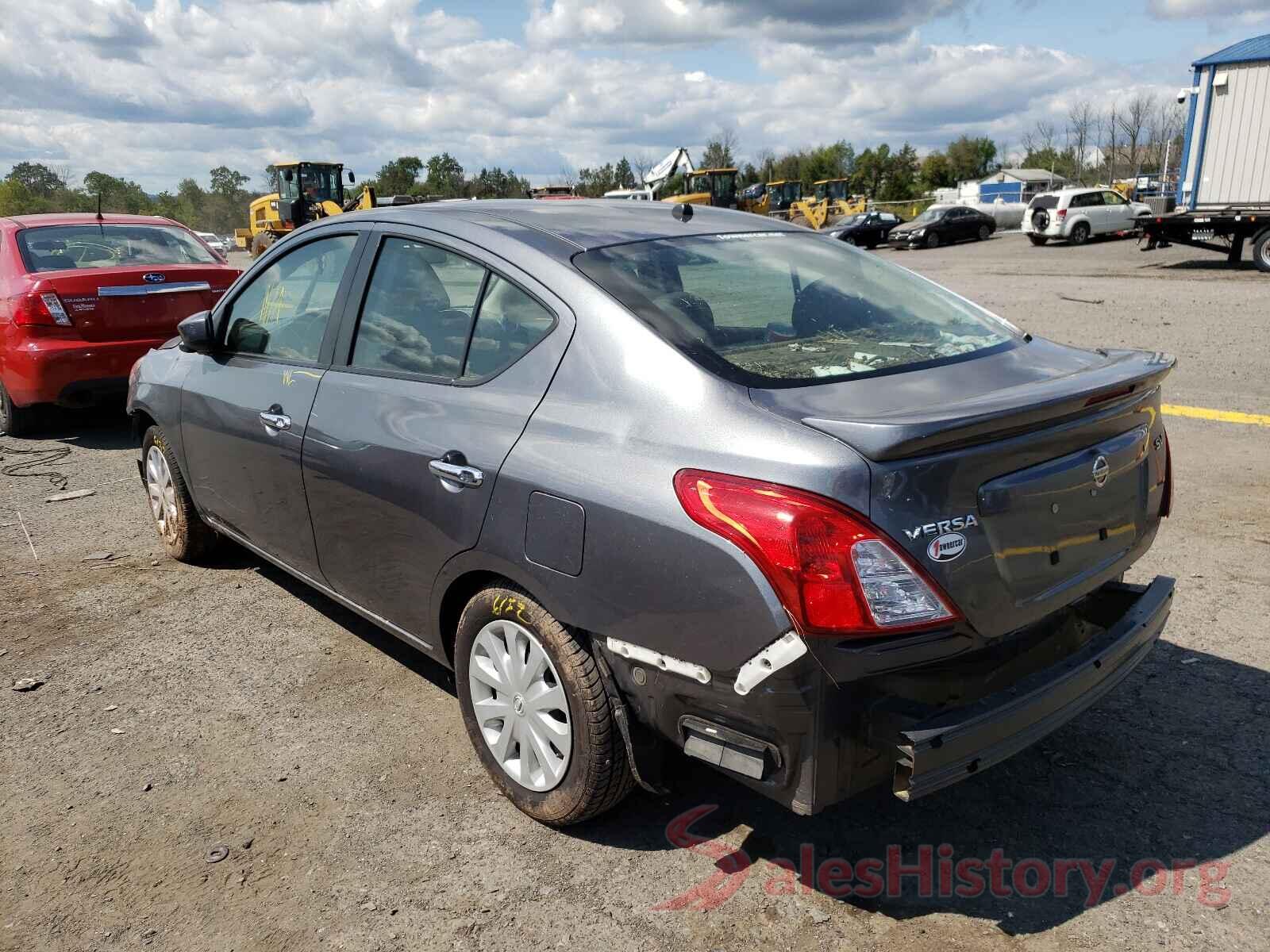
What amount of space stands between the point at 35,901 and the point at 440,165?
85345 millimetres

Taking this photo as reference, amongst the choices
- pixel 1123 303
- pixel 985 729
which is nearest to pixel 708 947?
pixel 985 729

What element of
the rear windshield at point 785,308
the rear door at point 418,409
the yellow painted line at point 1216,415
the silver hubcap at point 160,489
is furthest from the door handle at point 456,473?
the yellow painted line at point 1216,415

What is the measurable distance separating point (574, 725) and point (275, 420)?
5.98 feet

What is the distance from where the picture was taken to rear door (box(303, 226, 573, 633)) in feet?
9.30

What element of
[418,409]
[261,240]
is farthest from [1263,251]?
[261,240]

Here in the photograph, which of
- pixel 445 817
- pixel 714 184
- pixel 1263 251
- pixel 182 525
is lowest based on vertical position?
pixel 1263 251

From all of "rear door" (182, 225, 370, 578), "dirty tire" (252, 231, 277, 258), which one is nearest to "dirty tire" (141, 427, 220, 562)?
"rear door" (182, 225, 370, 578)

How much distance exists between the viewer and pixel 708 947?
2420mm

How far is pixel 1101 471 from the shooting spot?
2566 mm

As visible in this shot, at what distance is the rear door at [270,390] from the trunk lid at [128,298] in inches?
138

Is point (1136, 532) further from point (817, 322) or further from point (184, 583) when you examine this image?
point (184, 583)

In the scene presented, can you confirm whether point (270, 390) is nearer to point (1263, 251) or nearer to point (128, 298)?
point (128, 298)

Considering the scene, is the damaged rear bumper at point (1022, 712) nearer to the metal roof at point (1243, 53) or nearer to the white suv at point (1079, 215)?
the metal roof at point (1243, 53)

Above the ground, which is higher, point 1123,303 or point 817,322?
point 817,322
